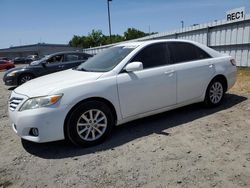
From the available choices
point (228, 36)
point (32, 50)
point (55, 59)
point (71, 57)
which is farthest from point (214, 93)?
point (32, 50)

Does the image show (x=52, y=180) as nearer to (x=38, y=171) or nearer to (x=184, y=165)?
(x=38, y=171)

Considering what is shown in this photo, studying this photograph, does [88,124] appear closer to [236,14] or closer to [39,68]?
[39,68]

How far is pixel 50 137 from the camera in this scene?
12.4 feet

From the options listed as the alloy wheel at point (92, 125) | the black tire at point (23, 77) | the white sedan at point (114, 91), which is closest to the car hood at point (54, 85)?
the white sedan at point (114, 91)

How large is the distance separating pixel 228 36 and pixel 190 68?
7010 millimetres

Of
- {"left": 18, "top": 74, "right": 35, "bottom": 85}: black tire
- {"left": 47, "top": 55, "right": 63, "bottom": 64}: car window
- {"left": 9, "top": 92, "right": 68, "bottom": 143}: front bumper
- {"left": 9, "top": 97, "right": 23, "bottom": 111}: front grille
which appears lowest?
{"left": 18, "top": 74, "right": 35, "bottom": 85}: black tire

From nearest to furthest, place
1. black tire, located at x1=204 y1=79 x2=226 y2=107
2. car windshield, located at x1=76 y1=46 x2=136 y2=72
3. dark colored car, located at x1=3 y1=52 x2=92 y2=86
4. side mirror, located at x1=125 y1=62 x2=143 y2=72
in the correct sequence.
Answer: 1. side mirror, located at x1=125 y1=62 x2=143 y2=72
2. car windshield, located at x1=76 y1=46 x2=136 y2=72
3. black tire, located at x1=204 y1=79 x2=226 y2=107
4. dark colored car, located at x1=3 y1=52 x2=92 y2=86

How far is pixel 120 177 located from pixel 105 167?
13.3 inches

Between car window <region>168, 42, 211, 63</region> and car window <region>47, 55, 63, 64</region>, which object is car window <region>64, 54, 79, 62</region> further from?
car window <region>168, 42, 211, 63</region>

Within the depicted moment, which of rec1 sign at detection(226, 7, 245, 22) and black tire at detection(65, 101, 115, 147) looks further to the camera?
rec1 sign at detection(226, 7, 245, 22)

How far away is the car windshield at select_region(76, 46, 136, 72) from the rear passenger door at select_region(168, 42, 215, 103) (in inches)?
37.0

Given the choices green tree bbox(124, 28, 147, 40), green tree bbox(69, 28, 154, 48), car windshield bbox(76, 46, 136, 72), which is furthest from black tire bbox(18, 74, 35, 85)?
green tree bbox(124, 28, 147, 40)

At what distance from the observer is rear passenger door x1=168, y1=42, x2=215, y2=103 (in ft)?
16.3

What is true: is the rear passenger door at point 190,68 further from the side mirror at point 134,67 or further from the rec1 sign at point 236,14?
the rec1 sign at point 236,14
